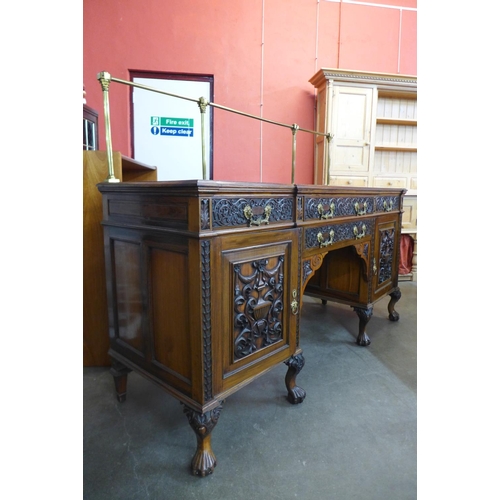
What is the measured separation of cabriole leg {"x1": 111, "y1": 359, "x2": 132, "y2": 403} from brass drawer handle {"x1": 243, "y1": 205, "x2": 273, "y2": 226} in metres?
0.88

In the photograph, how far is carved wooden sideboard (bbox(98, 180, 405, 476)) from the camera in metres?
1.03

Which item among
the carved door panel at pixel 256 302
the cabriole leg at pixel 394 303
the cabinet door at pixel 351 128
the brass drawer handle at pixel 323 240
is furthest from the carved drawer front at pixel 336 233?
the cabinet door at pixel 351 128

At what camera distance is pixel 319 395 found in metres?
1.57

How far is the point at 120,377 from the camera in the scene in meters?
1.48

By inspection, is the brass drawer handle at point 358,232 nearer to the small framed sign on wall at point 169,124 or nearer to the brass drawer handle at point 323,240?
the brass drawer handle at point 323,240

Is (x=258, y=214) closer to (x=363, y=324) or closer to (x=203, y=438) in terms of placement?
(x=203, y=438)

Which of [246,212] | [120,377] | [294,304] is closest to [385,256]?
[294,304]

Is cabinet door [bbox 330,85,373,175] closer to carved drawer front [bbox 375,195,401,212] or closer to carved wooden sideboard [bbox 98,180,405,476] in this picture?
carved drawer front [bbox 375,195,401,212]

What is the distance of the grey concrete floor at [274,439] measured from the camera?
1.05 m

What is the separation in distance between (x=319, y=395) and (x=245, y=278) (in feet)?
2.61

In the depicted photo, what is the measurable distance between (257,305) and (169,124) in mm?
2859

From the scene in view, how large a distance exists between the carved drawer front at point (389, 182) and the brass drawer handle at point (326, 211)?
225 centimetres

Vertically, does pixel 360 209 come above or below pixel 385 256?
above
